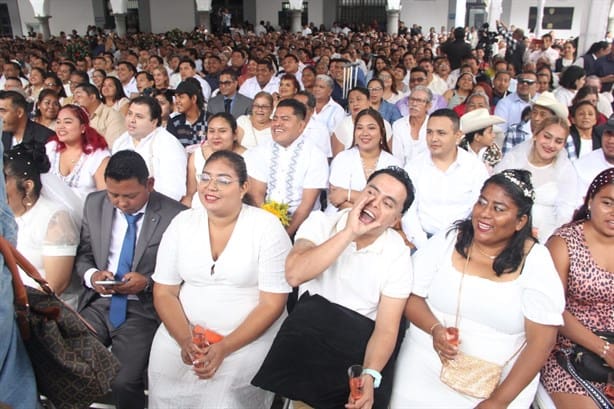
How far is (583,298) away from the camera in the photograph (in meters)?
2.36

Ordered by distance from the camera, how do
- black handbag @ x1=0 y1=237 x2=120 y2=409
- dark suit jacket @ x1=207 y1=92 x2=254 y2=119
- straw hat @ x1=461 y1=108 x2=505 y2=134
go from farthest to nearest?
1. dark suit jacket @ x1=207 y1=92 x2=254 y2=119
2. straw hat @ x1=461 y1=108 x2=505 y2=134
3. black handbag @ x1=0 y1=237 x2=120 y2=409

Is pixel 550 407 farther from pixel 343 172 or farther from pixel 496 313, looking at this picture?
pixel 343 172

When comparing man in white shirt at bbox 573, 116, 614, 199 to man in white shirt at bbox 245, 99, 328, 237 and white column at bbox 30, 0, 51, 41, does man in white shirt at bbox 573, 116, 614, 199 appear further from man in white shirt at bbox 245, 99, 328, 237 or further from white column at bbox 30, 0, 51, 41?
white column at bbox 30, 0, 51, 41

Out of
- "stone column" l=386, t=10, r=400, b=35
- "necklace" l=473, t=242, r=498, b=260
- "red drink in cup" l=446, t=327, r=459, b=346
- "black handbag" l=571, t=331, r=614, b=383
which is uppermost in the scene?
"stone column" l=386, t=10, r=400, b=35

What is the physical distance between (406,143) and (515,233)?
2812 millimetres

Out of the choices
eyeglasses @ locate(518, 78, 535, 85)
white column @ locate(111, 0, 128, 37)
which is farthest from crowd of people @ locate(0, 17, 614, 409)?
white column @ locate(111, 0, 128, 37)

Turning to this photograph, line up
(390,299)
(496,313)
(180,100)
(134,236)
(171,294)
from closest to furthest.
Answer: (496,313) → (390,299) → (171,294) → (134,236) → (180,100)

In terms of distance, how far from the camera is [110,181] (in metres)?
2.69

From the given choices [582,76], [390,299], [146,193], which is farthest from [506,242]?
[582,76]

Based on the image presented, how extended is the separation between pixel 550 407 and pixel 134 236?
212 cm

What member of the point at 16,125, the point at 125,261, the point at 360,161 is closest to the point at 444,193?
the point at 360,161

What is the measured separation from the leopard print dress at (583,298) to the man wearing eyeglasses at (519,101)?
4.01 m

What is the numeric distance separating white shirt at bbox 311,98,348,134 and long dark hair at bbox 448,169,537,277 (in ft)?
12.1

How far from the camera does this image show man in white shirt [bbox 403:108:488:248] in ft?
12.1
